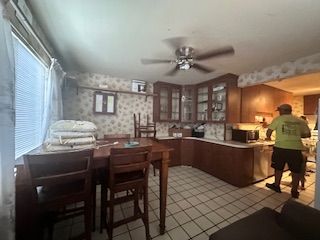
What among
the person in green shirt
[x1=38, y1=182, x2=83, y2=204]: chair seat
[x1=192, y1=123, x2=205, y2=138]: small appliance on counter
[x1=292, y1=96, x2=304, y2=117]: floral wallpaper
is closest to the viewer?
[x1=38, y1=182, x2=83, y2=204]: chair seat

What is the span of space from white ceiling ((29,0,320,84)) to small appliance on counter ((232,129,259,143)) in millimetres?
1405

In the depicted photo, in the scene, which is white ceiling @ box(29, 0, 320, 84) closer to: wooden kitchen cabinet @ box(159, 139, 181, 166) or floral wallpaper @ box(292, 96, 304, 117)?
wooden kitchen cabinet @ box(159, 139, 181, 166)

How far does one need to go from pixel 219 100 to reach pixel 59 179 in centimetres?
348

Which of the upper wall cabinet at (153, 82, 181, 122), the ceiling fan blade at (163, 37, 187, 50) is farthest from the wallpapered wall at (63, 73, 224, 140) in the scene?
the ceiling fan blade at (163, 37, 187, 50)

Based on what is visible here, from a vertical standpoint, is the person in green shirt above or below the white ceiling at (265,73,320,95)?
below

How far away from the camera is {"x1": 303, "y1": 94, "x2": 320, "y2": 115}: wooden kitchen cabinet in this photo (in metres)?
4.41

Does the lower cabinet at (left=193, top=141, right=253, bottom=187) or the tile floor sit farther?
the lower cabinet at (left=193, top=141, right=253, bottom=187)

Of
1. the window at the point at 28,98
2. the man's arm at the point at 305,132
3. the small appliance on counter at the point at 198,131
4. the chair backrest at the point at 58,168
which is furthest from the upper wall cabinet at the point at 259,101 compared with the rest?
the window at the point at 28,98

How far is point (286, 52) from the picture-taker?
2213 millimetres

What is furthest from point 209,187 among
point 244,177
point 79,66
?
point 79,66

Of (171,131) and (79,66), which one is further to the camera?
(171,131)

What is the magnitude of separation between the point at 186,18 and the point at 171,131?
9.96ft

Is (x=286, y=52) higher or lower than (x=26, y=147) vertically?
higher

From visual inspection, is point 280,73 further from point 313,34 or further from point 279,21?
point 279,21
